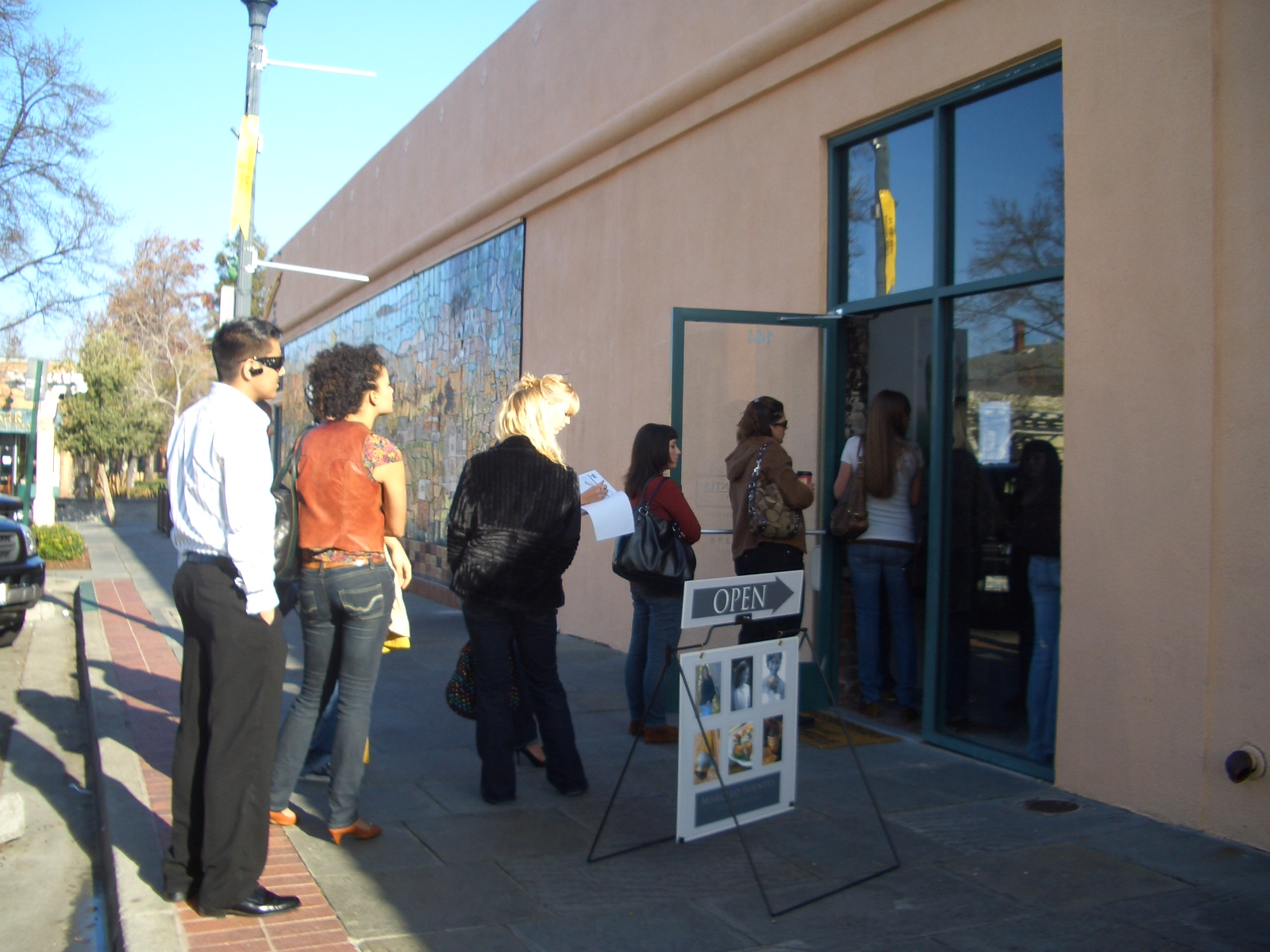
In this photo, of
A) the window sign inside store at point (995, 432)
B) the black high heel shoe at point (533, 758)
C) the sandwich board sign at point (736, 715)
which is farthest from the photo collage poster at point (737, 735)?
the window sign inside store at point (995, 432)

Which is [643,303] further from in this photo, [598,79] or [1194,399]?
[1194,399]

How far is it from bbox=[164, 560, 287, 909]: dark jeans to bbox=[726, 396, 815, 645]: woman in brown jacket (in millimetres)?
2763

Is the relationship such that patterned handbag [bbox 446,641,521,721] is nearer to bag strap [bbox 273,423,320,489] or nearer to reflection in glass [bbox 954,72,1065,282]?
bag strap [bbox 273,423,320,489]

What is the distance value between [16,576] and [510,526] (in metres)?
6.75

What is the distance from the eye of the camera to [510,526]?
177 inches

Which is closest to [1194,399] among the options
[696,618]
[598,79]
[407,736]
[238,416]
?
[696,618]

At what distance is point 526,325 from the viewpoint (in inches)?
410

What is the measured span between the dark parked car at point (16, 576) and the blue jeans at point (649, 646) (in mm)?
6228

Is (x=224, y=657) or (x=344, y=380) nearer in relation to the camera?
(x=224, y=657)

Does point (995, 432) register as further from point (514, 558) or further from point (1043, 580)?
point (514, 558)

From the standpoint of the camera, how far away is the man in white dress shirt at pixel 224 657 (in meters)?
3.39

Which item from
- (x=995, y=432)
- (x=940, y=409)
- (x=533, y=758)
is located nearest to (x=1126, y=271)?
(x=995, y=432)

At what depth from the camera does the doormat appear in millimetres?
5820

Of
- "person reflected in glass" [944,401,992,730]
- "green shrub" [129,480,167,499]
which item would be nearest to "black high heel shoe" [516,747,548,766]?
"person reflected in glass" [944,401,992,730]
